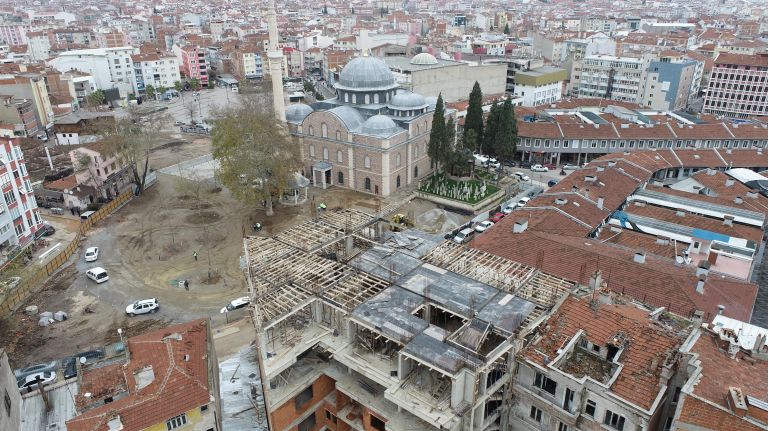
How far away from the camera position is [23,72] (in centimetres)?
8806

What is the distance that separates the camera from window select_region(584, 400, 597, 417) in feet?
60.2

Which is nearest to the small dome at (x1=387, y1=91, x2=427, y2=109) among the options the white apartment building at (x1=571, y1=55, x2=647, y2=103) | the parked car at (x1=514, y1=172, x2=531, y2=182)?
the parked car at (x1=514, y1=172, x2=531, y2=182)

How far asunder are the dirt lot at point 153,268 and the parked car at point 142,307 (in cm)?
38

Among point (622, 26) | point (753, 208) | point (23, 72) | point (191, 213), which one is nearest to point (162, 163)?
point (191, 213)

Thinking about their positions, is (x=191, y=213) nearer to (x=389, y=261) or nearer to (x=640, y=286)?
(x=389, y=261)

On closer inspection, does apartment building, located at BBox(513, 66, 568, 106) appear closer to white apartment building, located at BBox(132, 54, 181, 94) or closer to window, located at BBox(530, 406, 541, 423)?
white apartment building, located at BBox(132, 54, 181, 94)

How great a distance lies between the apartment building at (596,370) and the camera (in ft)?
58.5

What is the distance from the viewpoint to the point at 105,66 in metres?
104

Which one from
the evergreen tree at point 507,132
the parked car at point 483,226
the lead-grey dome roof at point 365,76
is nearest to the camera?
the parked car at point 483,226

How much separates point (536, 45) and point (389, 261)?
120896 millimetres

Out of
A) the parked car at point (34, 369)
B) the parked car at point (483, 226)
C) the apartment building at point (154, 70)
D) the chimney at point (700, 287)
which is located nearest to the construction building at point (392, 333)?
the chimney at point (700, 287)

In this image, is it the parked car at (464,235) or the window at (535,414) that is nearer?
the window at (535,414)

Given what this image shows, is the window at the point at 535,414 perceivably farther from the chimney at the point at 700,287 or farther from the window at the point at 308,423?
the chimney at the point at 700,287

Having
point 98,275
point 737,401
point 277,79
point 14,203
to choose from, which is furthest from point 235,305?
point 277,79
